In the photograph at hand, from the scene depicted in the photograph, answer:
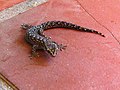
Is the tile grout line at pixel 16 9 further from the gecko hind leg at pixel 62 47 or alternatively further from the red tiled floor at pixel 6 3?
the gecko hind leg at pixel 62 47

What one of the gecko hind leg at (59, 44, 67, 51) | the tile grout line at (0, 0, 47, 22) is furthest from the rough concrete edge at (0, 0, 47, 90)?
the gecko hind leg at (59, 44, 67, 51)

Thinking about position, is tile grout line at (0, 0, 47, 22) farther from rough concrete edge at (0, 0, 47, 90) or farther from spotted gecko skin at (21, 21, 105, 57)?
spotted gecko skin at (21, 21, 105, 57)

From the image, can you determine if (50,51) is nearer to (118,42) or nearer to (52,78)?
(52,78)

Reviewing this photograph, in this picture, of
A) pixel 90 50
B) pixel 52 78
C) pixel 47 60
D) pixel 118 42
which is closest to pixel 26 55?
pixel 47 60

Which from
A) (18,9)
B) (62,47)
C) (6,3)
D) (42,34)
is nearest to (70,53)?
(62,47)

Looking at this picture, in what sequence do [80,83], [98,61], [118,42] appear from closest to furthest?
[80,83] → [98,61] → [118,42]

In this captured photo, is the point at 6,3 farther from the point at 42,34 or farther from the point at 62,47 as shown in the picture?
the point at 62,47

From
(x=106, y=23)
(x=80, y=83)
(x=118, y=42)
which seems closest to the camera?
(x=80, y=83)

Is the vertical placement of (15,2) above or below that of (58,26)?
above
